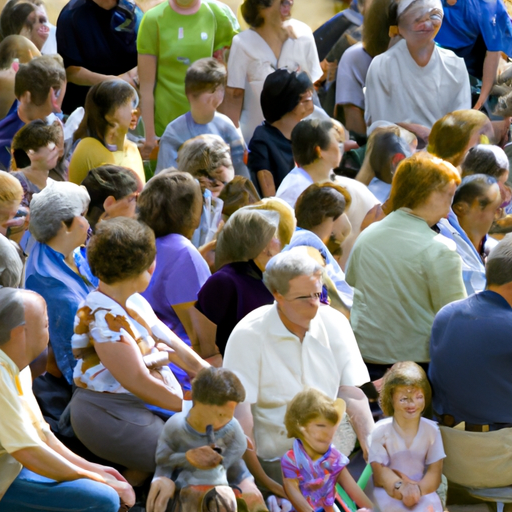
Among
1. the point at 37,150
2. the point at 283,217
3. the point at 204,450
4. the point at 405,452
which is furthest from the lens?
the point at 37,150

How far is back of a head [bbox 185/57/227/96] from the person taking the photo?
5414mm

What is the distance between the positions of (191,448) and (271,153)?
2.56m

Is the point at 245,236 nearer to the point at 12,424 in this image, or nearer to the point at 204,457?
the point at 204,457

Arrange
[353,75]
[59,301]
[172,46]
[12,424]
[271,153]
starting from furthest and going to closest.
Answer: [353,75] → [172,46] → [271,153] → [59,301] → [12,424]

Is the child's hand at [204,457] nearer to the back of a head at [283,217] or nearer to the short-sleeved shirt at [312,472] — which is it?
the short-sleeved shirt at [312,472]

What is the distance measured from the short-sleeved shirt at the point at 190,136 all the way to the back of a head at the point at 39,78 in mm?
641

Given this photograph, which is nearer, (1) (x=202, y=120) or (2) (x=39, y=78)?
(2) (x=39, y=78)

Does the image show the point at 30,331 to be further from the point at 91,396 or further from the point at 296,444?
the point at 296,444

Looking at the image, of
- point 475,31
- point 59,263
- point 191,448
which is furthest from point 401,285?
point 475,31

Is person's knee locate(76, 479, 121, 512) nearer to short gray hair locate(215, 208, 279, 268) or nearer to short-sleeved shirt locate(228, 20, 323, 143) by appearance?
short gray hair locate(215, 208, 279, 268)

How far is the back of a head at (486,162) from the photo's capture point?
A: 5.27 m

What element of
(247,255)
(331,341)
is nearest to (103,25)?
(247,255)

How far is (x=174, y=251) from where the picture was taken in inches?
162

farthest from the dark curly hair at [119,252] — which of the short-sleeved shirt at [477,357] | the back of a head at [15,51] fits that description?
the back of a head at [15,51]
